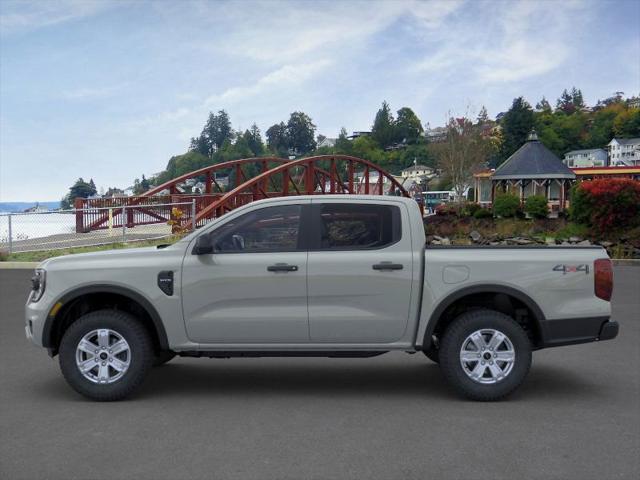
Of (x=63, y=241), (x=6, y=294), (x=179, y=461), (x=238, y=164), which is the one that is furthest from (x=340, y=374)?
(x=238, y=164)

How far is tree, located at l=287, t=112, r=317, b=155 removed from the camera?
16388 cm

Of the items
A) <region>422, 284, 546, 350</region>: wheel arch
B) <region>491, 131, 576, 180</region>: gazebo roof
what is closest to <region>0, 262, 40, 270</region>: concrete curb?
<region>422, 284, 546, 350</region>: wheel arch

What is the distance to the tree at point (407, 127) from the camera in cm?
16638

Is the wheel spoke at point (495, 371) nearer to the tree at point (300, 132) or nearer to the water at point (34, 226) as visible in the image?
the water at point (34, 226)

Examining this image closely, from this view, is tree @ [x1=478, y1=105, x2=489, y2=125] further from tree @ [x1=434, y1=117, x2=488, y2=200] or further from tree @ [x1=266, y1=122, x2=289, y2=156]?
tree @ [x1=266, y1=122, x2=289, y2=156]

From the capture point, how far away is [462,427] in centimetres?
548

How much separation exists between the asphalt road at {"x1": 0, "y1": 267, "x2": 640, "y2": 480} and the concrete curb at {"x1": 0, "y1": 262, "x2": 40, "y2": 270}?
1303cm

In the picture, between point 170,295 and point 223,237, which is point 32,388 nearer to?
point 170,295

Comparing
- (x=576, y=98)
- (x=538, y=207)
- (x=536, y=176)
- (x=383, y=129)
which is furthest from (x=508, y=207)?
(x=576, y=98)

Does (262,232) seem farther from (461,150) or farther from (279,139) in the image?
(279,139)

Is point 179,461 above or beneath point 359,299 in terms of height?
beneath

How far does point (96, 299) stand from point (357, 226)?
254 centimetres

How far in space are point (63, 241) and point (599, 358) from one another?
1953 centimetres

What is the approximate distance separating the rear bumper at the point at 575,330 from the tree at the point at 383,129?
158m
